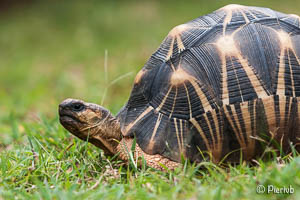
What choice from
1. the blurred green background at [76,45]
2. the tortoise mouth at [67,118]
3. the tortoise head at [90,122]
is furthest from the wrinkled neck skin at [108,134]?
the blurred green background at [76,45]

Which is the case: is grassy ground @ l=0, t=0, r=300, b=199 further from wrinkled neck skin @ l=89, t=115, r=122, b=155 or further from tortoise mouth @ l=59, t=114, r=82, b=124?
tortoise mouth @ l=59, t=114, r=82, b=124

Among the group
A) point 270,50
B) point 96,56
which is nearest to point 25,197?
point 270,50

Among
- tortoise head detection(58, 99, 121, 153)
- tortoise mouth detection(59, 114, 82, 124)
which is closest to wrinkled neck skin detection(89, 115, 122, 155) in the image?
tortoise head detection(58, 99, 121, 153)

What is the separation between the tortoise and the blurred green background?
5.59ft

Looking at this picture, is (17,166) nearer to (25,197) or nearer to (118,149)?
(25,197)

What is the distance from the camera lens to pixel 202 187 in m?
2.42

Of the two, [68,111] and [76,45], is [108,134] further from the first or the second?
[76,45]

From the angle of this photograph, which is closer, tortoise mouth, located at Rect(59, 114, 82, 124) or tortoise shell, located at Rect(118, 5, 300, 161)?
tortoise shell, located at Rect(118, 5, 300, 161)

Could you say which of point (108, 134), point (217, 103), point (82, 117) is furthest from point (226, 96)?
point (82, 117)

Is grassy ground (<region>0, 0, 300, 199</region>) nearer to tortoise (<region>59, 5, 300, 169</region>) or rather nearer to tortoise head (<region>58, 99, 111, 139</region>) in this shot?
tortoise (<region>59, 5, 300, 169</region>)

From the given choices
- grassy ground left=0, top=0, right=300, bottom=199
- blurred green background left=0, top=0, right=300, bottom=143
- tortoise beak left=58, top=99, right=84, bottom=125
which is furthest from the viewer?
blurred green background left=0, top=0, right=300, bottom=143

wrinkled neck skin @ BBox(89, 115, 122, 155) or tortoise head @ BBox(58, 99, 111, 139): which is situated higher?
tortoise head @ BBox(58, 99, 111, 139)

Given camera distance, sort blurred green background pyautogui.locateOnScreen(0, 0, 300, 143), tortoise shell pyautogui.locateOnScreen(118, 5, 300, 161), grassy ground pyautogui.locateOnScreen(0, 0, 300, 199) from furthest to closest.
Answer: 1. blurred green background pyautogui.locateOnScreen(0, 0, 300, 143)
2. tortoise shell pyautogui.locateOnScreen(118, 5, 300, 161)
3. grassy ground pyautogui.locateOnScreen(0, 0, 300, 199)

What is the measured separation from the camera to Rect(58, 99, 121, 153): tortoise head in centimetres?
294
